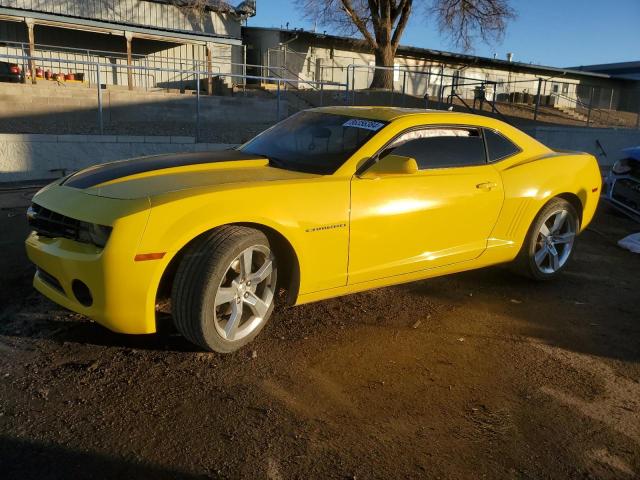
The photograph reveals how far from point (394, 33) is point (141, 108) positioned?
12987mm

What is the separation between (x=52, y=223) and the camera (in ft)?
11.1

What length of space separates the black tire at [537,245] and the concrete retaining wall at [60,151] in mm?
5987

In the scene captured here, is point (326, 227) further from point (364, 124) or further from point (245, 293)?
point (364, 124)

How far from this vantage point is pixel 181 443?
2.62m

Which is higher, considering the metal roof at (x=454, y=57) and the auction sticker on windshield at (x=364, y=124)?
the metal roof at (x=454, y=57)

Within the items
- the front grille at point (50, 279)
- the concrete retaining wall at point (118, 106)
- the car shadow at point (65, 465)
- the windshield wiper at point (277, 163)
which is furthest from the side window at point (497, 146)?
the concrete retaining wall at point (118, 106)

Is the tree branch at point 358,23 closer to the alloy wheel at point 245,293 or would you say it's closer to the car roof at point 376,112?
the car roof at point 376,112

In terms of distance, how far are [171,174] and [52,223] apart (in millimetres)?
A: 777

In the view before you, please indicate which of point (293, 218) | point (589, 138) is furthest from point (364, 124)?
point (589, 138)

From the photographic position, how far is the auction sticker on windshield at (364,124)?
4155 mm

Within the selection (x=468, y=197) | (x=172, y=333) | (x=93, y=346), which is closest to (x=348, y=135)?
(x=468, y=197)

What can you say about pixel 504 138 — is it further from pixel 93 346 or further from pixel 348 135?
pixel 93 346

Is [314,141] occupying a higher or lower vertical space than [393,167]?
higher

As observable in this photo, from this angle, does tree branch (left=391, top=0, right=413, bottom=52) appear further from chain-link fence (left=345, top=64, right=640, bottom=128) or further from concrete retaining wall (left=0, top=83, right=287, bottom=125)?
concrete retaining wall (left=0, top=83, right=287, bottom=125)
